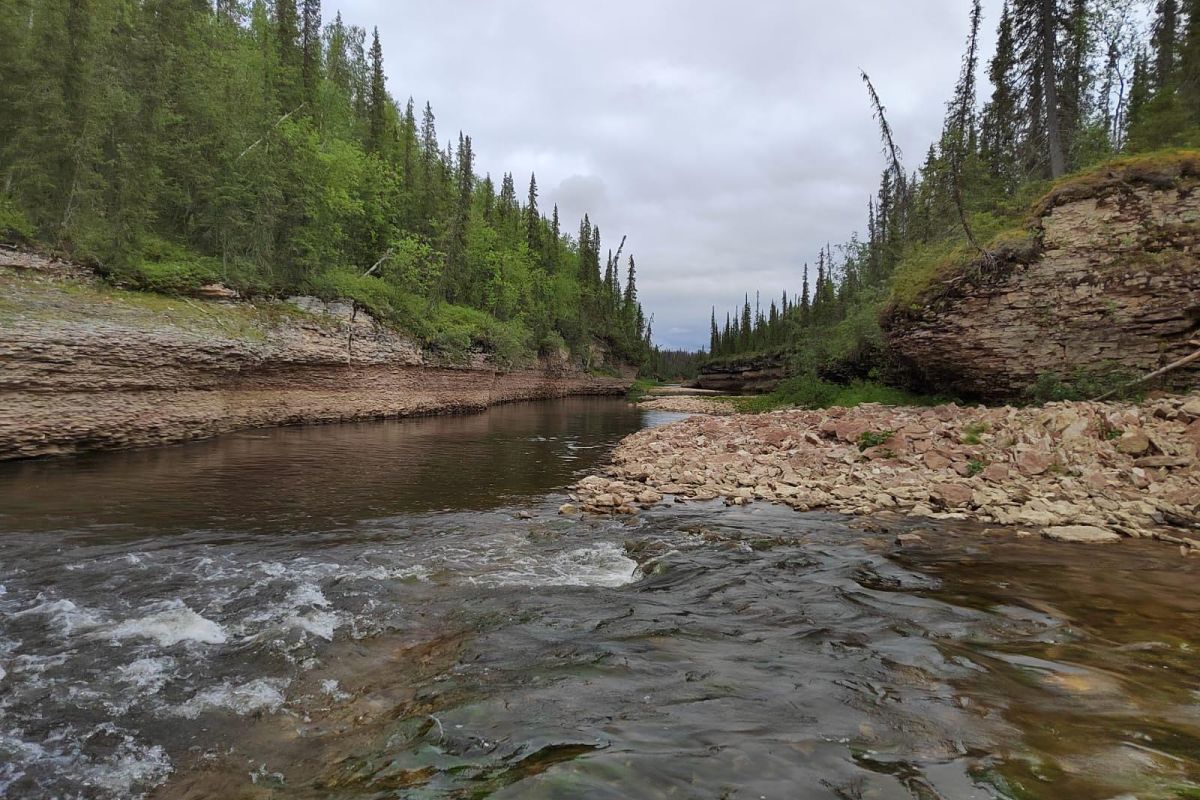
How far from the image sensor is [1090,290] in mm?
13781

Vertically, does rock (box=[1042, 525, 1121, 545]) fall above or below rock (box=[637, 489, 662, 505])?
above

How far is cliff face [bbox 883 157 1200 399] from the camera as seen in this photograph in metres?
12.8

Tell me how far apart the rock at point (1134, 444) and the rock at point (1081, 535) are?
2.81 meters

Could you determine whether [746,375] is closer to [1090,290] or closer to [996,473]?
[1090,290]

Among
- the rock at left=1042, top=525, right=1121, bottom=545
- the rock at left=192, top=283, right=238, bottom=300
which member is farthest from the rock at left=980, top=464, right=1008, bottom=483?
the rock at left=192, top=283, right=238, bottom=300

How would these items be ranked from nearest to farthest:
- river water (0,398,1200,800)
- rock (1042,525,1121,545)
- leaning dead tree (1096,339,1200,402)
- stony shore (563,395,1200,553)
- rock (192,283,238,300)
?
river water (0,398,1200,800) < rock (1042,525,1121,545) < stony shore (563,395,1200,553) < leaning dead tree (1096,339,1200,402) < rock (192,283,238,300)

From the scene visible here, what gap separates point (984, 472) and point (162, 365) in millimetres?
21370

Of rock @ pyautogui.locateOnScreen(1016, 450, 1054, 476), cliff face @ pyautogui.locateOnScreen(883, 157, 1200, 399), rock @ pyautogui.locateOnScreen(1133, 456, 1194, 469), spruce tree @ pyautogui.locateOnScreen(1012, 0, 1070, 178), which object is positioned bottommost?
rock @ pyautogui.locateOnScreen(1016, 450, 1054, 476)

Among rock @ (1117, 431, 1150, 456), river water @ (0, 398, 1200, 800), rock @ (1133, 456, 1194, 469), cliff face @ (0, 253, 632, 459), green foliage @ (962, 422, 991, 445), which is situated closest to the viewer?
river water @ (0, 398, 1200, 800)

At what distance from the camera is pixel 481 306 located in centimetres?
4812

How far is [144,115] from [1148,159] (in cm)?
3173

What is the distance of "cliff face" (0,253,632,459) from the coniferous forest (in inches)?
57.2

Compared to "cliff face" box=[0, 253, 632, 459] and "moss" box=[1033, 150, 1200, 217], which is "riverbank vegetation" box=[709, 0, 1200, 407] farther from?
"cliff face" box=[0, 253, 632, 459]

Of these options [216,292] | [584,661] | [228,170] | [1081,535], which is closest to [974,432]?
[1081,535]
